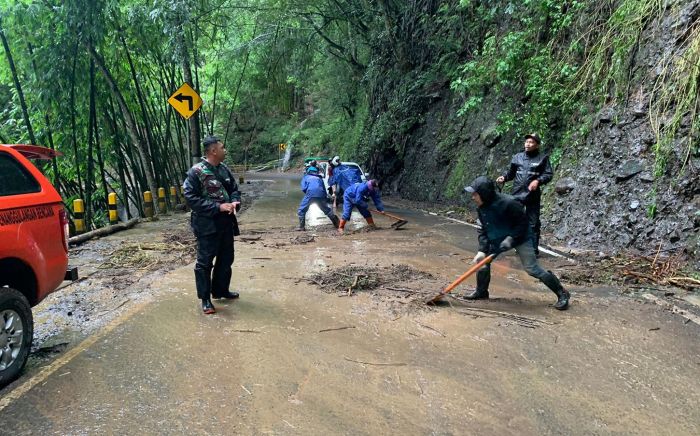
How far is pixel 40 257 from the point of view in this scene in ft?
11.9

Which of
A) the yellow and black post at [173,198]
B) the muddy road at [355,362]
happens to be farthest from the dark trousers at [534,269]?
the yellow and black post at [173,198]

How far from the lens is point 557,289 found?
16.7 feet

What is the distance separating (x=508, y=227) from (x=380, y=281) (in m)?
1.79

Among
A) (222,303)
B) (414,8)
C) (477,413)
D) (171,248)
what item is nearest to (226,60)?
(414,8)

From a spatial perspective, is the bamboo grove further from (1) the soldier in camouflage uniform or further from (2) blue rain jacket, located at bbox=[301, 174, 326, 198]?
(1) the soldier in camouflage uniform

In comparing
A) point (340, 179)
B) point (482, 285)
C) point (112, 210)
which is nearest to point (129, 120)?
point (112, 210)

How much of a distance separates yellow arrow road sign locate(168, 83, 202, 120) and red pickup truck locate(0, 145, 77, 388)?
8.19 m

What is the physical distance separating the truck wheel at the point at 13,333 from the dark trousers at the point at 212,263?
165cm

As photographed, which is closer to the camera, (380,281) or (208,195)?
(208,195)

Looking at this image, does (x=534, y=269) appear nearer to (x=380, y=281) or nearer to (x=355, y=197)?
(x=380, y=281)

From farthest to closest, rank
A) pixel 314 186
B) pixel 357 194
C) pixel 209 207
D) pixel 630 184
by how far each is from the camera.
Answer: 1. pixel 314 186
2. pixel 357 194
3. pixel 630 184
4. pixel 209 207

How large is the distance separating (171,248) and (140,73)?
7.65m

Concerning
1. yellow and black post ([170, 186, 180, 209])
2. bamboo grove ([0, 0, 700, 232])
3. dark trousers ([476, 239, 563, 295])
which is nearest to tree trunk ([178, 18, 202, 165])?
bamboo grove ([0, 0, 700, 232])

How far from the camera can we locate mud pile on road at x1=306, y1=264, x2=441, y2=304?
18.7 ft
